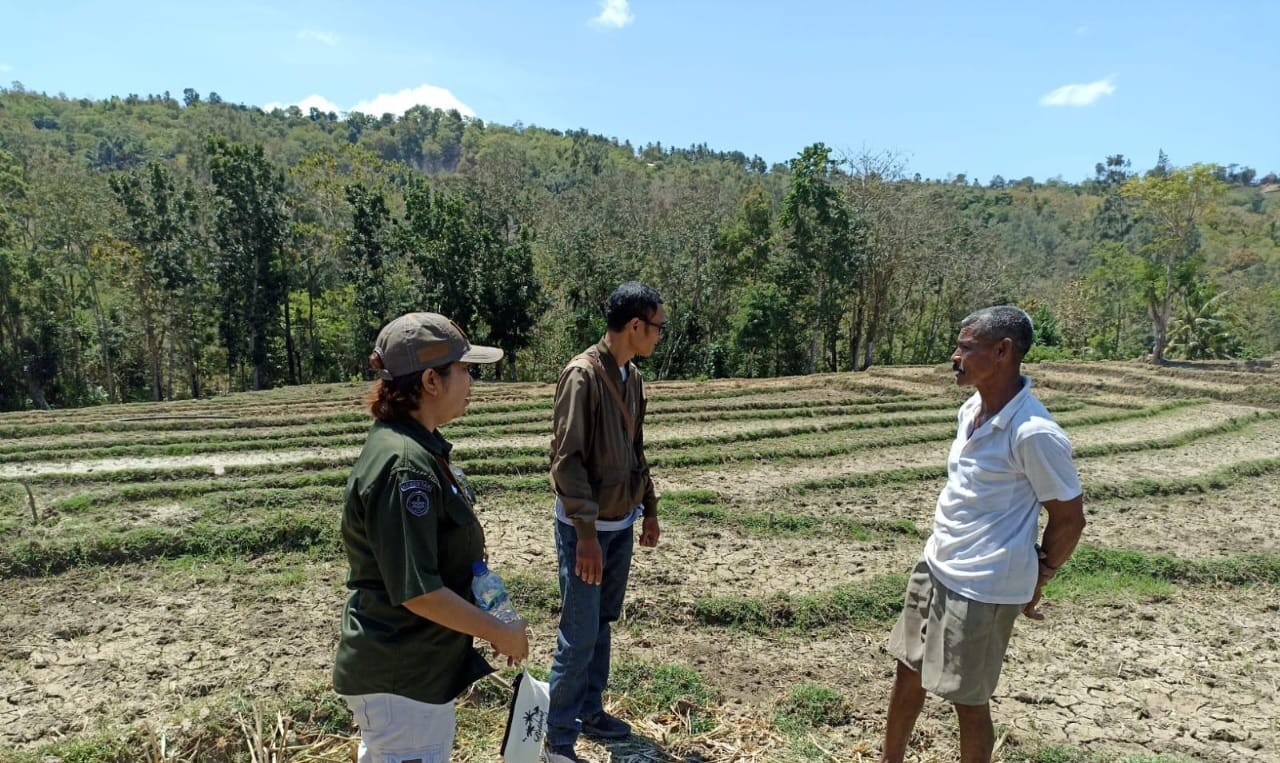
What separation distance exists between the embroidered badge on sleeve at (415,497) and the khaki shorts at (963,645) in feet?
7.00

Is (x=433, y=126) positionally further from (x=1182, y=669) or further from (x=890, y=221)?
(x=1182, y=669)

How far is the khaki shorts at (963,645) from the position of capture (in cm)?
Answer: 284

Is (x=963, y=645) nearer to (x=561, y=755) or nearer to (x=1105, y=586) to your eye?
(x=561, y=755)

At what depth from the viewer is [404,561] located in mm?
1958

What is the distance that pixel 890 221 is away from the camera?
3084 centimetres

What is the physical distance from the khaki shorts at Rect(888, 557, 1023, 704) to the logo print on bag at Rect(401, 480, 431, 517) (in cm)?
213

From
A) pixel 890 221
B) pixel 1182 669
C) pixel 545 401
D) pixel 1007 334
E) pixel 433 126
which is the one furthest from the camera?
pixel 433 126

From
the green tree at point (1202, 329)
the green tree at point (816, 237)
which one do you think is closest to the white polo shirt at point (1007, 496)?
the green tree at point (816, 237)

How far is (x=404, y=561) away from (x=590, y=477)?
131cm

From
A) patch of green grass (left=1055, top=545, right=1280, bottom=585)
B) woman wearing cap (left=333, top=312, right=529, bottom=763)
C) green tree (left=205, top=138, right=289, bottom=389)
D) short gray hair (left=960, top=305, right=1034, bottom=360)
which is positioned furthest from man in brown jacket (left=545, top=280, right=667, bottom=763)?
green tree (left=205, top=138, right=289, bottom=389)

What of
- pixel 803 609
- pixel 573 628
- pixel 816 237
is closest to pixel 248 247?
pixel 816 237

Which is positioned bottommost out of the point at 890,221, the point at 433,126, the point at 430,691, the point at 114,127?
the point at 430,691

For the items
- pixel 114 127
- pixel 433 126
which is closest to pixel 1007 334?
pixel 114 127

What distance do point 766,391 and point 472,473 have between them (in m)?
11.5
